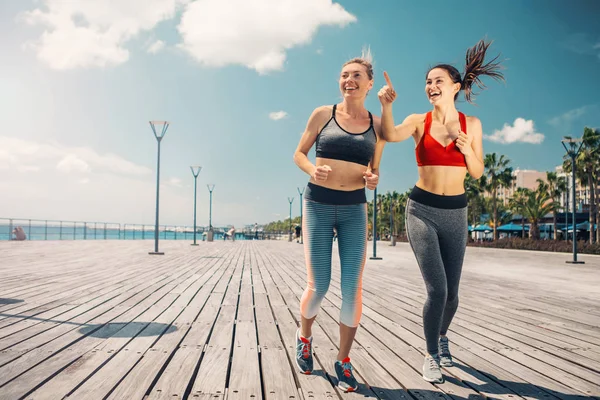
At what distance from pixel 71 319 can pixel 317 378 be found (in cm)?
288

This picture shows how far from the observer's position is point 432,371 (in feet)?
8.80

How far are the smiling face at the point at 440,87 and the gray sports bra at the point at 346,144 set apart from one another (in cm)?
45

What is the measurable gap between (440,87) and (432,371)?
5.69 ft

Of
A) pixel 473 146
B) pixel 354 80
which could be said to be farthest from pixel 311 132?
pixel 473 146

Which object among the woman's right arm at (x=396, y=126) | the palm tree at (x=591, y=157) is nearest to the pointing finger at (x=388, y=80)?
the woman's right arm at (x=396, y=126)

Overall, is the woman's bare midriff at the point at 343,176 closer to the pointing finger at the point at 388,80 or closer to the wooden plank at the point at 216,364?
the pointing finger at the point at 388,80

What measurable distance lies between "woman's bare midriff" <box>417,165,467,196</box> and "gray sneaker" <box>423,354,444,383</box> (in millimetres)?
1005

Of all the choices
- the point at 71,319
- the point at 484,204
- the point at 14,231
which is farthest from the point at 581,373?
the point at 484,204

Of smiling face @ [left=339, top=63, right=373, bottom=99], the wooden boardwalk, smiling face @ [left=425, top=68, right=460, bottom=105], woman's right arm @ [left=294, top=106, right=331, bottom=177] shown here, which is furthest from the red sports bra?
the wooden boardwalk

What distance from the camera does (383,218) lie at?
274 ft

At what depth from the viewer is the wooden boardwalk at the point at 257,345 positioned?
256 centimetres

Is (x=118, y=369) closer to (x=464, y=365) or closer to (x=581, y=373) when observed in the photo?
(x=464, y=365)

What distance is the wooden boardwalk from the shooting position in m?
2.56

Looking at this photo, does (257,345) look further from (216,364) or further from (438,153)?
(438,153)
